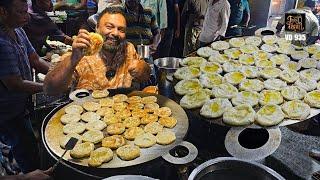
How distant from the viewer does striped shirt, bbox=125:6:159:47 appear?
5.50m

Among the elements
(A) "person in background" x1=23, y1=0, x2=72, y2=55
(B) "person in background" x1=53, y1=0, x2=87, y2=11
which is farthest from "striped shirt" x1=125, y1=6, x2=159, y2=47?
(B) "person in background" x1=53, y1=0, x2=87, y2=11

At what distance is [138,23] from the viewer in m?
5.57

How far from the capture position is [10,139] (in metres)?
3.42

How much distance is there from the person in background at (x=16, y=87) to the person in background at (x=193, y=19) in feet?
17.2

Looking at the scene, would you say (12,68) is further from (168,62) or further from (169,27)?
(169,27)

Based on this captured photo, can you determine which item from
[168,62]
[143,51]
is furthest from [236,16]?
[168,62]

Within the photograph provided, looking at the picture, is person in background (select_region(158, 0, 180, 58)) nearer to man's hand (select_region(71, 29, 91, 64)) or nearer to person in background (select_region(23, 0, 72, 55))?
person in background (select_region(23, 0, 72, 55))

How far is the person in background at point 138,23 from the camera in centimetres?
546

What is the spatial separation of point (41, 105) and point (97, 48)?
1.29m

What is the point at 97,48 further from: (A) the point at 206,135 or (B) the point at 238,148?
(B) the point at 238,148

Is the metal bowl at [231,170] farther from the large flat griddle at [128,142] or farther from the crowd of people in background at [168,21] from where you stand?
the crowd of people in background at [168,21]

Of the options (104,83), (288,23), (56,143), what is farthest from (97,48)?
(288,23)

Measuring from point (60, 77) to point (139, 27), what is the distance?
123 inches

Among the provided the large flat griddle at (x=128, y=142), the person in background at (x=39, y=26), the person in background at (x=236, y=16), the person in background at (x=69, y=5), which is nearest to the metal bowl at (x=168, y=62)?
the large flat griddle at (x=128, y=142)
